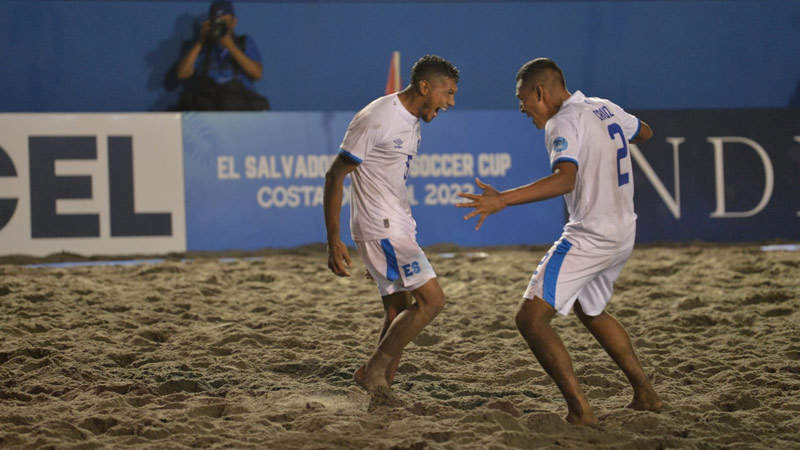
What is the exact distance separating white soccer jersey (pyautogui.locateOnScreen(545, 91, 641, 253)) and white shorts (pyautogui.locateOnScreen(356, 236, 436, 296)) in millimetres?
831

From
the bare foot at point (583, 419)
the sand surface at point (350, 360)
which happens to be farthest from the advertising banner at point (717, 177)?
the bare foot at point (583, 419)

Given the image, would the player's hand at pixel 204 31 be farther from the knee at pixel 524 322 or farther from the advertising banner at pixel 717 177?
the knee at pixel 524 322

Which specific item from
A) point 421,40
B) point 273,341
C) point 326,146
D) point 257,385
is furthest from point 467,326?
point 421,40

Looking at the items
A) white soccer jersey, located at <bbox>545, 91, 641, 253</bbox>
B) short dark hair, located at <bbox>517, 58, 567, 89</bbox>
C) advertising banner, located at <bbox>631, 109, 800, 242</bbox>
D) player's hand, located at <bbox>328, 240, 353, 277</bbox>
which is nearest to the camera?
advertising banner, located at <bbox>631, 109, 800, 242</bbox>

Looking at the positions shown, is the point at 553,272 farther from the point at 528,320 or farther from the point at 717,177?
the point at 717,177

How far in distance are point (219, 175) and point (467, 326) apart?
4455 mm

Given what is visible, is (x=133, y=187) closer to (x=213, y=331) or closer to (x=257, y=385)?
(x=213, y=331)

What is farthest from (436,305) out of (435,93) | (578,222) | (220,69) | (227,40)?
(227,40)

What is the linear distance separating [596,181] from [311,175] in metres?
6.39

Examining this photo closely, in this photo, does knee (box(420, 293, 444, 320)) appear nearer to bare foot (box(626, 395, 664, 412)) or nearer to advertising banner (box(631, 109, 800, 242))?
bare foot (box(626, 395, 664, 412))

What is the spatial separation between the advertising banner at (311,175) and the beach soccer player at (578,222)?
19.1 ft

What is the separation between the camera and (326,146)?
419 inches

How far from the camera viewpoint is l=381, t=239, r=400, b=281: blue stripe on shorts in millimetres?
4961

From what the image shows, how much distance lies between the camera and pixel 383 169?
5023mm
